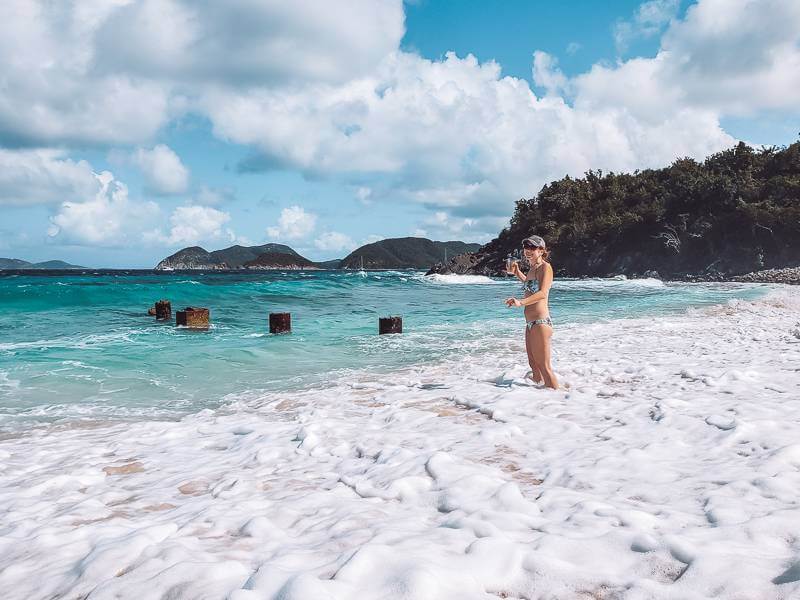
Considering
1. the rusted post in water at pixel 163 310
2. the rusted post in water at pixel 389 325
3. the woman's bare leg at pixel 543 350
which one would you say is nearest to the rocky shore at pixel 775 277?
the rusted post in water at pixel 389 325

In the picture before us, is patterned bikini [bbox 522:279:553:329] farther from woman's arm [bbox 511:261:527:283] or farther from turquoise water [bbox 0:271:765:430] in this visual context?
turquoise water [bbox 0:271:765:430]

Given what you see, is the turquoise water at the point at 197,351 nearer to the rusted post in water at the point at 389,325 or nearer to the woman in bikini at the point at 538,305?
the rusted post in water at the point at 389,325

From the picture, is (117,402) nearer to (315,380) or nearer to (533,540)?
(315,380)

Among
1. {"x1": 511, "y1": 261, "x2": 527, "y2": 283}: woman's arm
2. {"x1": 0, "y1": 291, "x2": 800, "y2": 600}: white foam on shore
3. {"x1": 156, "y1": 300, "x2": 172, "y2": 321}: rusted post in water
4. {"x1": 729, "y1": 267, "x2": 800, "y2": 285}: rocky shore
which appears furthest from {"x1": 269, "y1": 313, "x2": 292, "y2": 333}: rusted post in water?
{"x1": 729, "y1": 267, "x2": 800, "y2": 285}: rocky shore

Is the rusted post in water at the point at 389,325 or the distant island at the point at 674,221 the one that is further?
the distant island at the point at 674,221

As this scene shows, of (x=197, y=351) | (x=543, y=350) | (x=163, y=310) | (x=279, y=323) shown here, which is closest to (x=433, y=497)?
(x=543, y=350)

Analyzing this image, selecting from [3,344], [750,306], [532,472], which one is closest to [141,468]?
[532,472]

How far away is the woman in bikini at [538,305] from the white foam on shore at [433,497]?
48 centimetres

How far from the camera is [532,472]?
14.2ft

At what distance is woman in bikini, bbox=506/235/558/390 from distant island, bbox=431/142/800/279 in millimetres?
53628

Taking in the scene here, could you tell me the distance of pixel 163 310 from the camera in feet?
67.8

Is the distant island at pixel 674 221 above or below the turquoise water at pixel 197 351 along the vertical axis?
above

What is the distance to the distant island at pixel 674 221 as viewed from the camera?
52375mm

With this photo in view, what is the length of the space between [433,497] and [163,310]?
64.1ft
